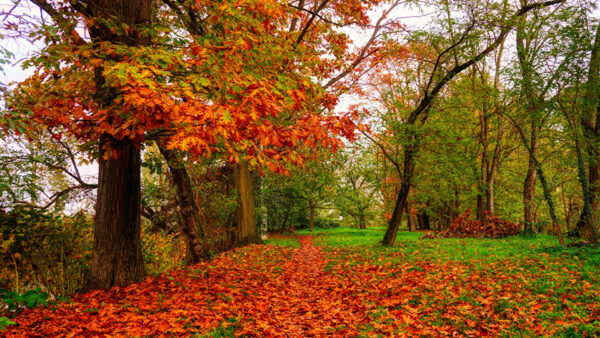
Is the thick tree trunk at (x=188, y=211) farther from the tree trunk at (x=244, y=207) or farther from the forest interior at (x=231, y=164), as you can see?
the tree trunk at (x=244, y=207)

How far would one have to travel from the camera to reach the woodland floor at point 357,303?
4066 mm

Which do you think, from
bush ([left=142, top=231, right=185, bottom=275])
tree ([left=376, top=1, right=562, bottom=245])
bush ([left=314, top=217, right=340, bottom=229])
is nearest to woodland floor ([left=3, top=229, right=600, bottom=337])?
bush ([left=142, top=231, right=185, bottom=275])

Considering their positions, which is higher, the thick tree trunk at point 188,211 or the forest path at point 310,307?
the thick tree trunk at point 188,211

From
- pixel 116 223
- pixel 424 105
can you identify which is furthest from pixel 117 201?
pixel 424 105

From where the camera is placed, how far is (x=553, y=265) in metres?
7.31

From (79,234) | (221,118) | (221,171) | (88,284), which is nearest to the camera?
(221,118)

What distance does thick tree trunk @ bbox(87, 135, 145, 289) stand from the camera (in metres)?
5.80

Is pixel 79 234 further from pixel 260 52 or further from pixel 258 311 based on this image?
pixel 260 52

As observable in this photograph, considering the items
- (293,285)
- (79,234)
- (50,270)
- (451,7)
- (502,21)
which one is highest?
(451,7)

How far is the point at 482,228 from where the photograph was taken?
1655 centimetres

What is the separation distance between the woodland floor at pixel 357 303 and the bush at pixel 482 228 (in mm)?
8336

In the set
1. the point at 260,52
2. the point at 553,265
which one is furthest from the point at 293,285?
the point at 553,265

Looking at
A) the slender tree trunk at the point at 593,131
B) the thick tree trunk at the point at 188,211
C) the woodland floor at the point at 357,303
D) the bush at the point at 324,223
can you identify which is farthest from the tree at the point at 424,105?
the bush at the point at 324,223

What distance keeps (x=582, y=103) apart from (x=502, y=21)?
11.8 ft
